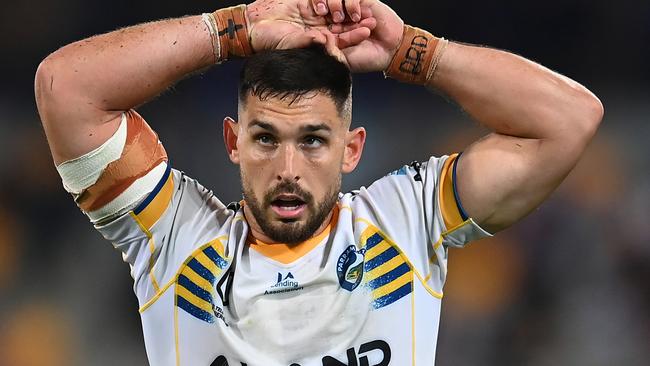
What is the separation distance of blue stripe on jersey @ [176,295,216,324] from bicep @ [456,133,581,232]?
2.47ft

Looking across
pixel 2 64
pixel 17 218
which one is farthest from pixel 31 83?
pixel 17 218

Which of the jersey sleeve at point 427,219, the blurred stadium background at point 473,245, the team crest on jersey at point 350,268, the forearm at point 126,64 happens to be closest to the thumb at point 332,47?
the forearm at point 126,64

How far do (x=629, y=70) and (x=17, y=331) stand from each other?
363 cm

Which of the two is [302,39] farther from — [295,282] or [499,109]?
[295,282]

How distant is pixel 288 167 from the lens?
222cm

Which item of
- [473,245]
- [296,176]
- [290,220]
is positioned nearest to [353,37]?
[296,176]

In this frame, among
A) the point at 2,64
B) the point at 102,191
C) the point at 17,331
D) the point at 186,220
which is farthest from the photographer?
the point at 2,64

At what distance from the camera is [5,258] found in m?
4.68

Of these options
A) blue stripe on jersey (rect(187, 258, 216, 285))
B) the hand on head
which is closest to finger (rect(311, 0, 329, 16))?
the hand on head

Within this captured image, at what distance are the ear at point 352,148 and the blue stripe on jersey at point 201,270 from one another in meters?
0.47

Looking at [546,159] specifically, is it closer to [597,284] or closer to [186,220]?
[186,220]

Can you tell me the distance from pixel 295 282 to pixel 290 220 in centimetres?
18

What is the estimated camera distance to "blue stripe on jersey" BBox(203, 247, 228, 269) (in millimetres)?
2393

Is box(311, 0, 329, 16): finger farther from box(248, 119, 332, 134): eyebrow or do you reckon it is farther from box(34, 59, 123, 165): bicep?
box(34, 59, 123, 165): bicep
